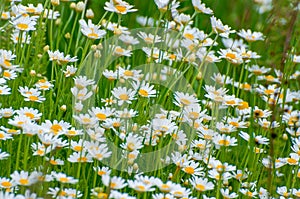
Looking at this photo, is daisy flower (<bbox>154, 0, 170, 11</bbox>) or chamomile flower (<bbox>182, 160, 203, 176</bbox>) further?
daisy flower (<bbox>154, 0, 170, 11</bbox>)

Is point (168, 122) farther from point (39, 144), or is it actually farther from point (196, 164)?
point (39, 144)

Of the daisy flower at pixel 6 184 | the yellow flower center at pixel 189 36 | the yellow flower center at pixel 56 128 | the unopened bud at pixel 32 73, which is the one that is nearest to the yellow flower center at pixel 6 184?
the daisy flower at pixel 6 184

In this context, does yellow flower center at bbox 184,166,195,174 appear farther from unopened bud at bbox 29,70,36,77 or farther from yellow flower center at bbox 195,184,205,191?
unopened bud at bbox 29,70,36,77

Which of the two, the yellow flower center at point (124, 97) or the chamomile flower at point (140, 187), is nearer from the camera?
the chamomile flower at point (140, 187)

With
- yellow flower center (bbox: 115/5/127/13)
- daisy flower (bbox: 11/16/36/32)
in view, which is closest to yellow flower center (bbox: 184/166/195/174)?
yellow flower center (bbox: 115/5/127/13)

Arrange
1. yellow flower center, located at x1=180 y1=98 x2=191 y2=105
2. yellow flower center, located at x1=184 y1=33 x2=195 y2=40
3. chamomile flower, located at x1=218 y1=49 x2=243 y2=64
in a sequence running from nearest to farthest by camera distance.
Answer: yellow flower center, located at x1=180 y1=98 x2=191 y2=105, chamomile flower, located at x1=218 y1=49 x2=243 y2=64, yellow flower center, located at x1=184 y1=33 x2=195 y2=40

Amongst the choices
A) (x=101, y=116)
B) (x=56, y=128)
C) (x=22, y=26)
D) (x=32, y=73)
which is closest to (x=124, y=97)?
(x=101, y=116)

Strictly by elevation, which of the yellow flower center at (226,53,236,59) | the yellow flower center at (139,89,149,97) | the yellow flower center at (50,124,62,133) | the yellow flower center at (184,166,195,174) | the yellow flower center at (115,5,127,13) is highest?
the yellow flower center at (115,5,127,13)

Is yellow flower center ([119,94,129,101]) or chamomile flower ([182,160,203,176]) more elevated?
yellow flower center ([119,94,129,101])

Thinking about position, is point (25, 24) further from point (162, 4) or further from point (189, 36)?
point (189, 36)

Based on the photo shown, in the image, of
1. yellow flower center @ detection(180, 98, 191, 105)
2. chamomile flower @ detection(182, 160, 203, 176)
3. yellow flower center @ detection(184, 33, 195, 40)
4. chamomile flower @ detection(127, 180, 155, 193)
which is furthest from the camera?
yellow flower center @ detection(184, 33, 195, 40)

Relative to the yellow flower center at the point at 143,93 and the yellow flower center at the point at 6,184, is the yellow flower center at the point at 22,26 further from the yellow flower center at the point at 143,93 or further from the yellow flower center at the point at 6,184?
the yellow flower center at the point at 6,184
